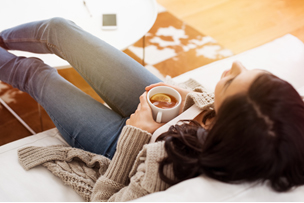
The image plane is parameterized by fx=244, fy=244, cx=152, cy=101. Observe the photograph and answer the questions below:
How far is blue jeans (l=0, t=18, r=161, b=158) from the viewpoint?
0.93 m

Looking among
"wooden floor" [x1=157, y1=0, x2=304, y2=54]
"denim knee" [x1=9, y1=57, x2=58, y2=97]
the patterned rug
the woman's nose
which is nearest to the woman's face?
the woman's nose

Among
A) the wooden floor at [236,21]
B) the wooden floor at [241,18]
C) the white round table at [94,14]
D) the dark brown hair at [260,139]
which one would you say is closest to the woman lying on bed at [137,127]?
the dark brown hair at [260,139]

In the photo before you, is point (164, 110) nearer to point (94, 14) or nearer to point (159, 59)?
point (94, 14)

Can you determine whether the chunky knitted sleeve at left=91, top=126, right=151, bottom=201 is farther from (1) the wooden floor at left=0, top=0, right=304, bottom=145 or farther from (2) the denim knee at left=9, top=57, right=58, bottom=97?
(1) the wooden floor at left=0, top=0, right=304, bottom=145

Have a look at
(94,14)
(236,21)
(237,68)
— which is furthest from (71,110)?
(236,21)

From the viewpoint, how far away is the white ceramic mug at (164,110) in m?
0.81

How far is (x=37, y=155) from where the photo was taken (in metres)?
0.84

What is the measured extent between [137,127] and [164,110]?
0.36ft

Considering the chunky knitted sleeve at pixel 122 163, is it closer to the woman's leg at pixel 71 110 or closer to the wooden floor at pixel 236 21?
the woman's leg at pixel 71 110

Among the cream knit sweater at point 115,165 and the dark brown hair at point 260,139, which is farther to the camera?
the cream knit sweater at point 115,165

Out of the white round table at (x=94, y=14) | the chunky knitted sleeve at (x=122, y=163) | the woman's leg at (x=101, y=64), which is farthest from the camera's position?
the white round table at (x=94, y=14)

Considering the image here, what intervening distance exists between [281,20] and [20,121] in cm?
245

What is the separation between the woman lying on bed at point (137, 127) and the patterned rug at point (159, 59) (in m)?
0.47

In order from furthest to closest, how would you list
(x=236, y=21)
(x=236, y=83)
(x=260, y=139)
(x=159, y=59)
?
(x=236, y=21), (x=159, y=59), (x=236, y=83), (x=260, y=139)
